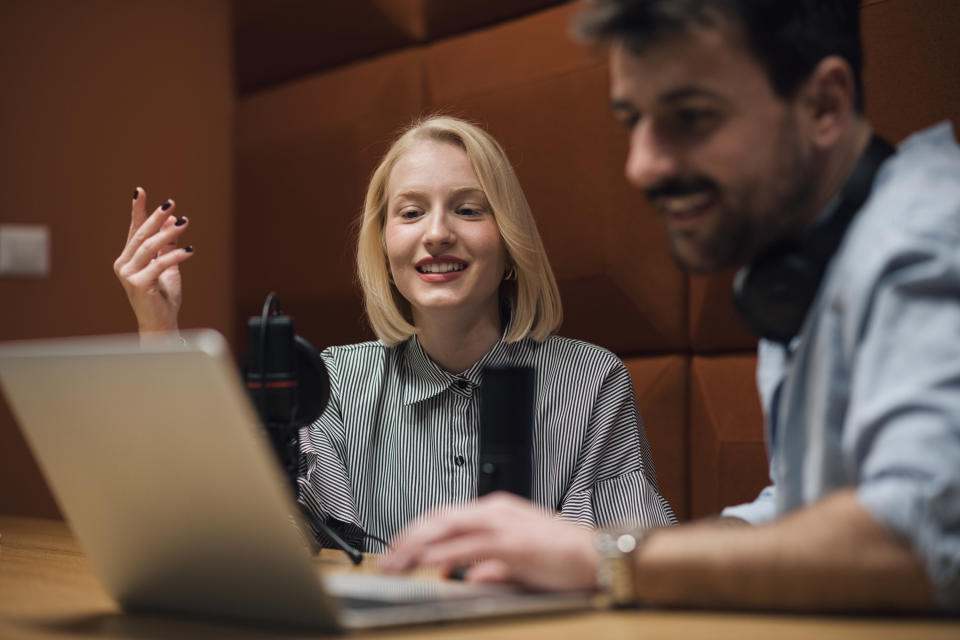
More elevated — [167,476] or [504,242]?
[504,242]

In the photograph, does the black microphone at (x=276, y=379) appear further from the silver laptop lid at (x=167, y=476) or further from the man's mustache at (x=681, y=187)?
the man's mustache at (x=681, y=187)

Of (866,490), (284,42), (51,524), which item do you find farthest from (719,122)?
(284,42)

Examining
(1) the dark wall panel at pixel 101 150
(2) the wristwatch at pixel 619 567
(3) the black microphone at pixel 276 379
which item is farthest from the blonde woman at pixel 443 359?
(1) the dark wall panel at pixel 101 150

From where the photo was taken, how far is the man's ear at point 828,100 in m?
0.87

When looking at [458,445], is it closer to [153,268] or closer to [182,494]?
[153,268]

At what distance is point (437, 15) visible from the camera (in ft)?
7.47

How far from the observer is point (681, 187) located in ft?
2.86

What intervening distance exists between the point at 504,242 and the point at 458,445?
353 millimetres

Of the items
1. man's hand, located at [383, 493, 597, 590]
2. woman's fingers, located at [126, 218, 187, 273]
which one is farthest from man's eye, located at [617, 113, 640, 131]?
woman's fingers, located at [126, 218, 187, 273]

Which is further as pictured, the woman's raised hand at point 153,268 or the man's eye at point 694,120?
Answer: the woman's raised hand at point 153,268

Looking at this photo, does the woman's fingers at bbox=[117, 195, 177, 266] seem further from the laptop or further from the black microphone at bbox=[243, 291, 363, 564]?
the laptop

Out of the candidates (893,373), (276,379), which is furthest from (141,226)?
(893,373)

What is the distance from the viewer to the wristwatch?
28.8 inches

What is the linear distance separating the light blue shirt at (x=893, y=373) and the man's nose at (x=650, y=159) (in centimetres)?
15
